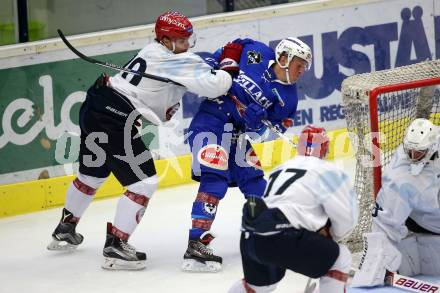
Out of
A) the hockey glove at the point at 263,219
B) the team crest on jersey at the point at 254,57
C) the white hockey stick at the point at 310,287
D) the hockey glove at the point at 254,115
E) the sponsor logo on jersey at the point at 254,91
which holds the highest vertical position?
the team crest on jersey at the point at 254,57

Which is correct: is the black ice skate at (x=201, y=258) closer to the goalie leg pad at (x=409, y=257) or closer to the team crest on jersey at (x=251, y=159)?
the team crest on jersey at (x=251, y=159)

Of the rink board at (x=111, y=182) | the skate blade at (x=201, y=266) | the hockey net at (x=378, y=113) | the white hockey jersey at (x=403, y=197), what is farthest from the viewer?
the rink board at (x=111, y=182)

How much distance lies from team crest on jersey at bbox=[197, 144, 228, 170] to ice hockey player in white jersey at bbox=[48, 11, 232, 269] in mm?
246

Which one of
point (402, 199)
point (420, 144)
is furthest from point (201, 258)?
point (420, 144)

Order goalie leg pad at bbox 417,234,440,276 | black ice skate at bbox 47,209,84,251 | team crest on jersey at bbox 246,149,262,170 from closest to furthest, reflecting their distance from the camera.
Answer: goalie leg pad at bbox 417,234,440,276 → team crest on jersey at bbox 246,149,262,170 → black ice skate at bbox 47,209,84,251

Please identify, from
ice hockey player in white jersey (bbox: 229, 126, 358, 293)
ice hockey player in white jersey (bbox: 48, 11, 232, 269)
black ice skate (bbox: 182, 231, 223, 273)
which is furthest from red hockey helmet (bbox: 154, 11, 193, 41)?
ice hockey player in white jersey (bbox: 229, 126, 358, 293)

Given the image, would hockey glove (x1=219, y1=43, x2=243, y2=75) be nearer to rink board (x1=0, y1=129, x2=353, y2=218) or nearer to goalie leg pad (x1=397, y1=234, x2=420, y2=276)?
goalie leg pad (x1=397, y1=234, x2=420, y2=276)

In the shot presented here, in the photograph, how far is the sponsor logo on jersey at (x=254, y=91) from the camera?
19.1ft

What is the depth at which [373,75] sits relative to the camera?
588 centimetres

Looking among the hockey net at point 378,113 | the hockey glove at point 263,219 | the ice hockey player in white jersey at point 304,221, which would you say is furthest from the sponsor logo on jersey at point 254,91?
the hockey glove at point 263,219

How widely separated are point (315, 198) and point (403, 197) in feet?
3.04

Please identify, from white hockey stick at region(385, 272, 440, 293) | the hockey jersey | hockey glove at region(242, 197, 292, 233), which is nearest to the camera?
hockey glove at region(242, 197, 292, 233)

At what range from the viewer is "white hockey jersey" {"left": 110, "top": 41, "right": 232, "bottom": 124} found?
575cm

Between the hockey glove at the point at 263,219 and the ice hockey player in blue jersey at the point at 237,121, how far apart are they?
4.28ft
